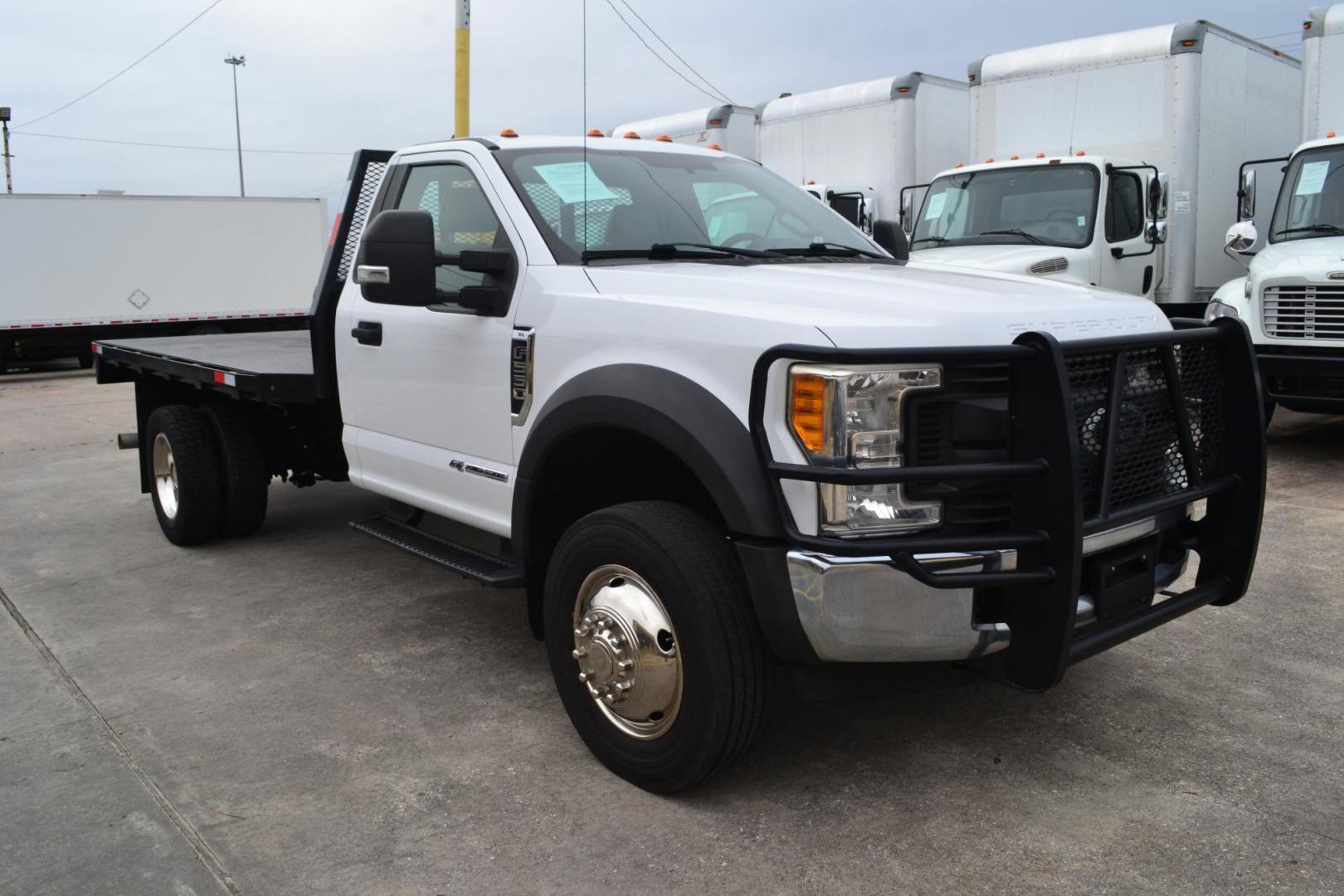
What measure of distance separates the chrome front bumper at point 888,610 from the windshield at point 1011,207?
24.0 feet

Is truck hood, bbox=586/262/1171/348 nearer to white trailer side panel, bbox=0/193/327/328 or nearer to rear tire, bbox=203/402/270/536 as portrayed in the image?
rear tire, bbox=203/402/270/536

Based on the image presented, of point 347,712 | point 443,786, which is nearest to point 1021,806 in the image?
point 443,786

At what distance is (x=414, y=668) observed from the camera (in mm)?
4488

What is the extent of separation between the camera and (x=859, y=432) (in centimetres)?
283

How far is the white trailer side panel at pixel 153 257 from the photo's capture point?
59.6ft

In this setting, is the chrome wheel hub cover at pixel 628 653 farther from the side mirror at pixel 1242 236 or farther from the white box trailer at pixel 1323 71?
the white box trailer at pixel 1323 71

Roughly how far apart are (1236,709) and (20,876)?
3.70 m

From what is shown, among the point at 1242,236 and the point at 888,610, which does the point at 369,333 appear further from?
the point at 1242,236

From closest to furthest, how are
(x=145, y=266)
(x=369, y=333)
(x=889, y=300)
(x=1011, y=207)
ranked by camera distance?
1. (x=889, y=300)
2. (x=369, y=333)
3. (x=1011, y=207)
4. (x=145, y=266)

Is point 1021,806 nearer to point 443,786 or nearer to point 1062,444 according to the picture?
point 1062,444

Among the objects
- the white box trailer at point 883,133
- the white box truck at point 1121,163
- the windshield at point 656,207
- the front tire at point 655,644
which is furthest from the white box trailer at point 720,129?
the front tire at point 655,644

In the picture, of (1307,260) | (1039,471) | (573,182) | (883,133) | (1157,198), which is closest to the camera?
(1039,471)

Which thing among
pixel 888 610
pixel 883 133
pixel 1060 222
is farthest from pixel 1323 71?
pixel 888 610

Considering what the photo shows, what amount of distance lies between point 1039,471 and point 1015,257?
6.75 m
